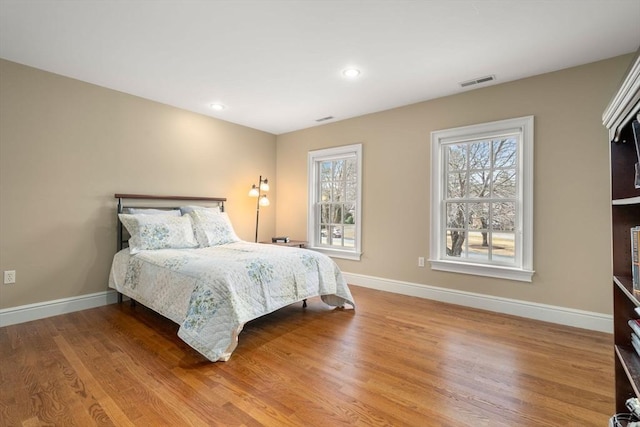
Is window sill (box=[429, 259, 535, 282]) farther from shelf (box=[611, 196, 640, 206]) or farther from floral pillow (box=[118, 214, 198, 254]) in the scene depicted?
floral pillow (box=[118, 214, 198, 254])

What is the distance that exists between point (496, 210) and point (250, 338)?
2862mm

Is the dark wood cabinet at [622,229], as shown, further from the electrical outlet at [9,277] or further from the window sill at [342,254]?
the electrical outlet at [9,277]

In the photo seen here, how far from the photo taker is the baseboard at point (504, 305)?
2691mm

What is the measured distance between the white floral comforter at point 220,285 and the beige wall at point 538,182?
121 centimetres

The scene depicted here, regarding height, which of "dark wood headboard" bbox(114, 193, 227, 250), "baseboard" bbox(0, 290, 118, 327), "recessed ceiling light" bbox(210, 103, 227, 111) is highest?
"recessed ceiling light" bbox(210, 103, 227, 111)

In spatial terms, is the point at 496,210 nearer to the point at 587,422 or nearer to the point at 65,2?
the point at 587,422

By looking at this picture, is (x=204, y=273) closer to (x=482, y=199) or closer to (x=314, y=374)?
(x=314, y=374)

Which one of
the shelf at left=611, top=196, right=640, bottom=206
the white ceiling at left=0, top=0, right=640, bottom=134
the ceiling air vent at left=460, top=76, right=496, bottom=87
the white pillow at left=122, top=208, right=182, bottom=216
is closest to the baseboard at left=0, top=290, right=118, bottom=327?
the white pillow at left=122, top=208, right=182, bottom=216

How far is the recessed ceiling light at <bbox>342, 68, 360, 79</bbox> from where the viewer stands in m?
2.87

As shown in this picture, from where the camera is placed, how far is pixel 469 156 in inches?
136

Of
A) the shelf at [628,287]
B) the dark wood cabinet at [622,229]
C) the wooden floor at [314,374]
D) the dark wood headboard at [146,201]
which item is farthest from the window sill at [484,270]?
the dark wood headboard at [146,201]

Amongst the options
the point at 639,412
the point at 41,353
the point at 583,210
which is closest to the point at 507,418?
the point at 639,412

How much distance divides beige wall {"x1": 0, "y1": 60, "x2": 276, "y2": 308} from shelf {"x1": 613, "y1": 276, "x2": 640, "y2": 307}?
4.18 m

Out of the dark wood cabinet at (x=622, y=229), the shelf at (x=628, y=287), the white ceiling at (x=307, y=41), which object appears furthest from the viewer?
the white ceiling at (x=307, y=41)
